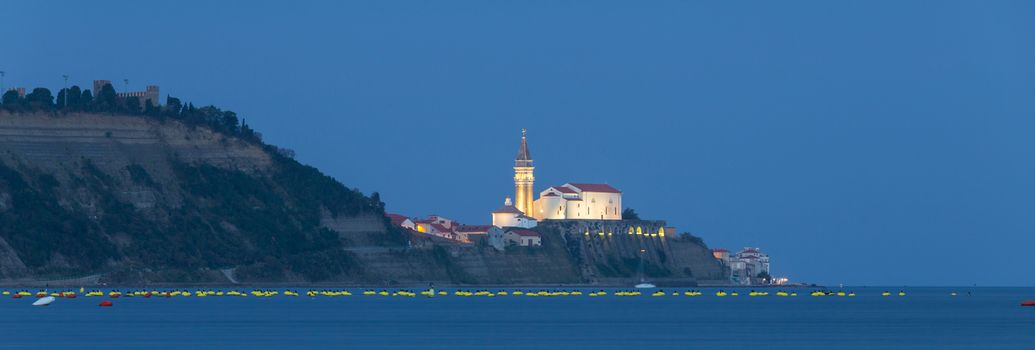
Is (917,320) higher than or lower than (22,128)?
lower

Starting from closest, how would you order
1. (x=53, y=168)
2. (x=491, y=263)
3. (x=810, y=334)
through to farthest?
(x=810, y=334) → (x=53, y=168) → (x=491, y=263)

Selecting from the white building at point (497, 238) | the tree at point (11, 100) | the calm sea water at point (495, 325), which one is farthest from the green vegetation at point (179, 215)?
the calm sea water at point (495, 325)

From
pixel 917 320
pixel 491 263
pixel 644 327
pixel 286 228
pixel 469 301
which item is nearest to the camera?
pixel 644 327

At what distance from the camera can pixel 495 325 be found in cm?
9450

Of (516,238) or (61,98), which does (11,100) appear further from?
(516,238)

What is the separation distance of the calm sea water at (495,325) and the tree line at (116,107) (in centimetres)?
4208

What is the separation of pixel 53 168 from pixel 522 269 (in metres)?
50.1

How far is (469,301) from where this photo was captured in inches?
5330

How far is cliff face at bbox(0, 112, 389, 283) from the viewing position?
155875mm

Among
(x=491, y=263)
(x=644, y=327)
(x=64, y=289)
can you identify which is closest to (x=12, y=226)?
(x=64, y=289)

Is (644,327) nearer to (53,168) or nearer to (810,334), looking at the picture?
(810,334)

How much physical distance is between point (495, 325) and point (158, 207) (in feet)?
255

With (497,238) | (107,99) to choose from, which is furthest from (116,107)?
(497,238)

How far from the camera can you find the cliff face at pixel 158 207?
15588 centimetres
